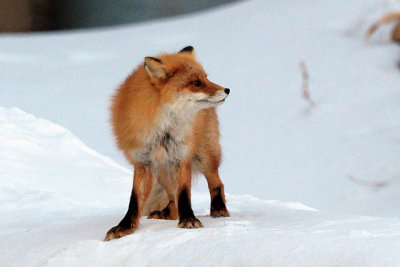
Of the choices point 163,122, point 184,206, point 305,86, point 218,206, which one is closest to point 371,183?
point 305,86

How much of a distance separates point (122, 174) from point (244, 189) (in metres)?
1.26

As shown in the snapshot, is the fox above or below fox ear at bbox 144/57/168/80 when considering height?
below

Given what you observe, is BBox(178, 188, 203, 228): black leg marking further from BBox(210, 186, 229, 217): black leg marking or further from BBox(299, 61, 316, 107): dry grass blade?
BBox(299, 61, 316, 107): dry grass blade

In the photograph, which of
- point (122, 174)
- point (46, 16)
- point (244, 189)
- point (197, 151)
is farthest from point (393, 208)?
point (46, 16)

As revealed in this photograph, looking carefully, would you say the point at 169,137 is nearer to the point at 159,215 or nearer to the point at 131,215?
the point at 131,215

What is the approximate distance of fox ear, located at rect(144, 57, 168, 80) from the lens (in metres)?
2.27

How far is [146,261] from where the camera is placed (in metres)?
1.99

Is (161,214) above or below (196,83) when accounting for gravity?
below

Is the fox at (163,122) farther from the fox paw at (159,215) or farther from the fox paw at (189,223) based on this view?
the fox paw at (159,215)

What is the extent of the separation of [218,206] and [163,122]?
58 cm

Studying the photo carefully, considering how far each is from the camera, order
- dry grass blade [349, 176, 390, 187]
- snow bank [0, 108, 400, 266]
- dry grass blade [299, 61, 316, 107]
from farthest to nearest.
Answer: dry grass blade [299, 61, 316, 107], dry grass blade [349, 176, 390, 187], snow bank [0, 108, 400, 266]

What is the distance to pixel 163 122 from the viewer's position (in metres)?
2.29

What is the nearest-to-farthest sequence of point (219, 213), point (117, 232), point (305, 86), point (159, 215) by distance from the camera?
point (117, 232), point (219, 213), point (159, 215), point (305, 86)

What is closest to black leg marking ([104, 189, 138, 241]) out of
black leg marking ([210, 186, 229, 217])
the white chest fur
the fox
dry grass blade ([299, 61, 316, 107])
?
the fox
